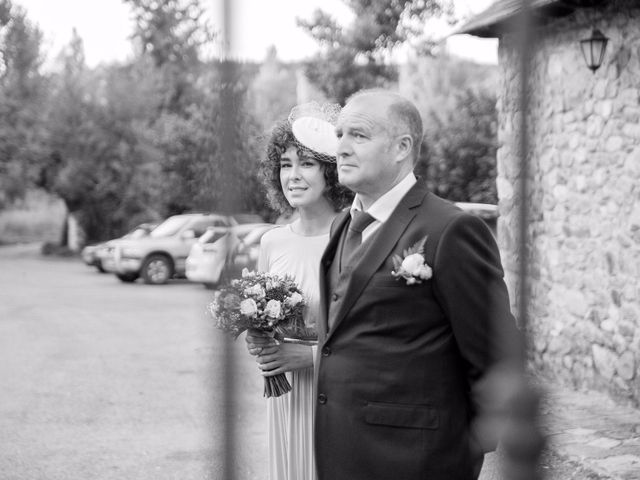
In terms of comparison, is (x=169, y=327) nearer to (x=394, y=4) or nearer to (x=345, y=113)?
(x=394, y=4)

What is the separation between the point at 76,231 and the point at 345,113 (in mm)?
30500

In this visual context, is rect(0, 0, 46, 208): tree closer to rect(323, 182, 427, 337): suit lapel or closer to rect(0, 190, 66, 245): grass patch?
rect(0, 190, 66, 245): grass patch

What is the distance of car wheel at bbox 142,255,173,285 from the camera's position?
1898 centimetres

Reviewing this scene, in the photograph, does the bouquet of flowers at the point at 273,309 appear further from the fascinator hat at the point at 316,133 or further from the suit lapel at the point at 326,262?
the fascinator hat at the point at 316,133

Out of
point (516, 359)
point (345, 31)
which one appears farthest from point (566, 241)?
point (345, 31)

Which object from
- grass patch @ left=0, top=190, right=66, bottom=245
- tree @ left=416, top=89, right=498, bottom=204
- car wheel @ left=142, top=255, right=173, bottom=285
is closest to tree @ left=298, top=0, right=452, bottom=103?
tree @ left=416, top=89, right=498, bottom=204

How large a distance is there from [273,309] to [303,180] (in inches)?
19.6

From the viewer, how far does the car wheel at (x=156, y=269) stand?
18984 mm

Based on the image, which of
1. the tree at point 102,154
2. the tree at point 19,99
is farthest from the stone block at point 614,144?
the tree at point 19,99

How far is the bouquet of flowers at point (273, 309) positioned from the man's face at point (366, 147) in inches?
19.3

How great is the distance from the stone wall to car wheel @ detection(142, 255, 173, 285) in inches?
481

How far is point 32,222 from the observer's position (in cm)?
4303

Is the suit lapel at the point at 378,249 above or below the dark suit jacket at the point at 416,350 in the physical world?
above

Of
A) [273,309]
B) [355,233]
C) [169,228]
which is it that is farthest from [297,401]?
[169,228]
